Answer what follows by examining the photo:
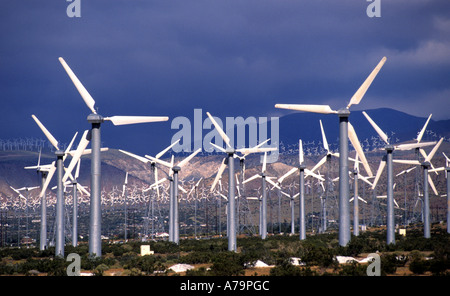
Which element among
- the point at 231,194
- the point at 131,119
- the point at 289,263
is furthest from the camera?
the point at 231,194

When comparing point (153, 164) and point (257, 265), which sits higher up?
point (153, 164)

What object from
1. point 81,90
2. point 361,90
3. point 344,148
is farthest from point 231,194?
point 81,90

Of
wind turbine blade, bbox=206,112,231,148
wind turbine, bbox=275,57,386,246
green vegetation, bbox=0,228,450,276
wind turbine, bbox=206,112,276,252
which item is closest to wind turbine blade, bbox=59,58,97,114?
green vegetation, bbox=0,228,450,276

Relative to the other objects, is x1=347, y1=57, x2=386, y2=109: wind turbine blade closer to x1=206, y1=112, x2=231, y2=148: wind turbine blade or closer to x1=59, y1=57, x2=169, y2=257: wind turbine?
x1=206, y1=112, x2=231, y2=148: wind turbine blade

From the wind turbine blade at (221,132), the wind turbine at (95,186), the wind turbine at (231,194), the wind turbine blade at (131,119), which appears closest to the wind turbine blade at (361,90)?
the wind turbine at (231,194)

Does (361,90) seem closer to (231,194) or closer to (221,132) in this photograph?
(231,194)

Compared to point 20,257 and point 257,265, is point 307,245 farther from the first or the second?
point 20,257
